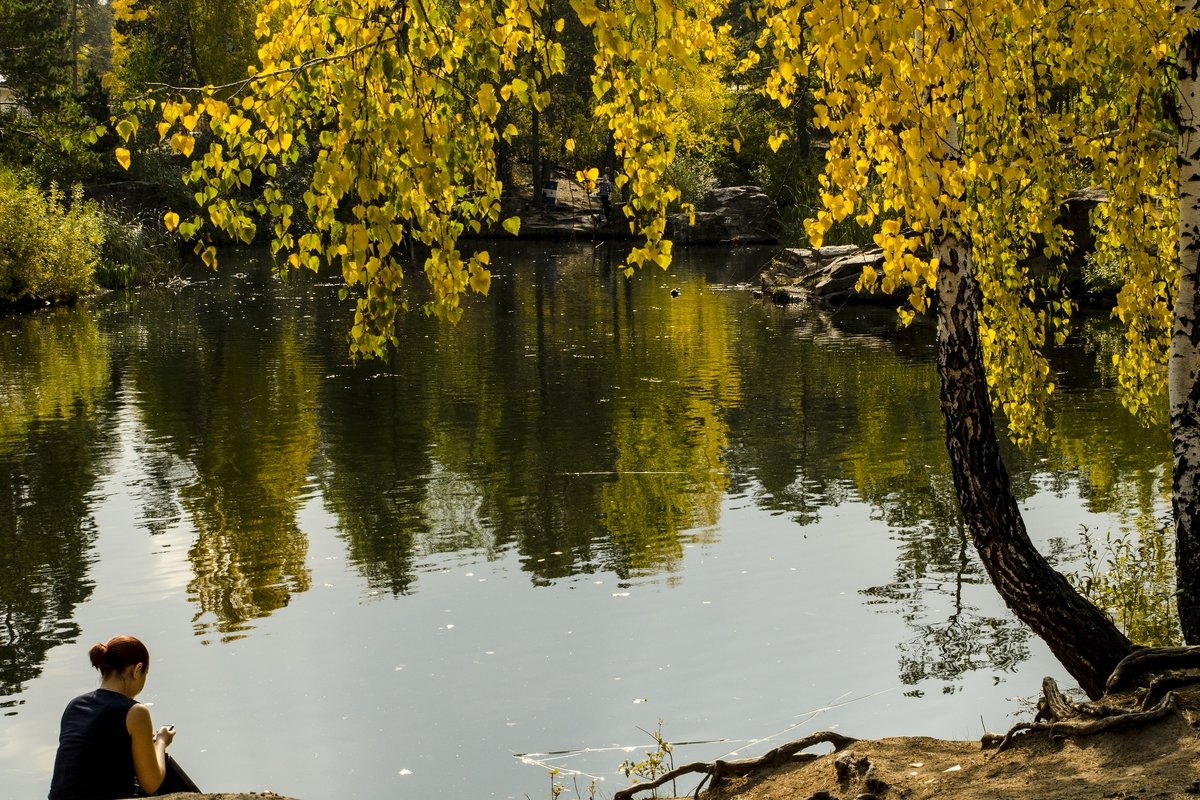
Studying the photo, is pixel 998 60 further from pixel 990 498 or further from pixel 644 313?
pixel 644 313

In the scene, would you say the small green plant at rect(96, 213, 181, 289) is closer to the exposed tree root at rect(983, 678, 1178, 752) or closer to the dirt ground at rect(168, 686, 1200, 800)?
the dirt ground at rect(168, 686, 1200, 800)

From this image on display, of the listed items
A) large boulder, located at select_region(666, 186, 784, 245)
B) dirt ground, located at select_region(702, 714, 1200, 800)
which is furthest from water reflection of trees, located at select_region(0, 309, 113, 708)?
large boulder, located at select_region(666, 186, 784, 245)

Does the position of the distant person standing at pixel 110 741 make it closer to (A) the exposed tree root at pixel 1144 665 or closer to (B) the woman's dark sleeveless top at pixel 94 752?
(B) the woman's dark sleeveless top at pixel 94 752

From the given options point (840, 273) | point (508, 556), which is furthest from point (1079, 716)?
point (840, 273)

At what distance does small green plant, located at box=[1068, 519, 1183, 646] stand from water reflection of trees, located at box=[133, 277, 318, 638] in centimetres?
633

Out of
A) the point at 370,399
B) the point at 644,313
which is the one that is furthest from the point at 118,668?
the point at 644,313

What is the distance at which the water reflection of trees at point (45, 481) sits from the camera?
10273 millimetres

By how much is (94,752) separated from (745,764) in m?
3.14

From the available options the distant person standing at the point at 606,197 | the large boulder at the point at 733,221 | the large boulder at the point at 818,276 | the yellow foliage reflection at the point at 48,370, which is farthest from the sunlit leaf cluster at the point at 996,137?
the distant person standing at the point at 606,197

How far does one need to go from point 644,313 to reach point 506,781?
2333 cm

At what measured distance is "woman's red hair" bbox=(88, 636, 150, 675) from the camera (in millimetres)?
5555

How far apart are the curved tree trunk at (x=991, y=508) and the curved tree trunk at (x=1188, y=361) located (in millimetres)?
507

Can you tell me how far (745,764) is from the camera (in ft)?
22.5

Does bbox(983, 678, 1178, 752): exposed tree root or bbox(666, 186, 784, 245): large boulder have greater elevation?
bbox(666, 186, 784, 245): large boulder
